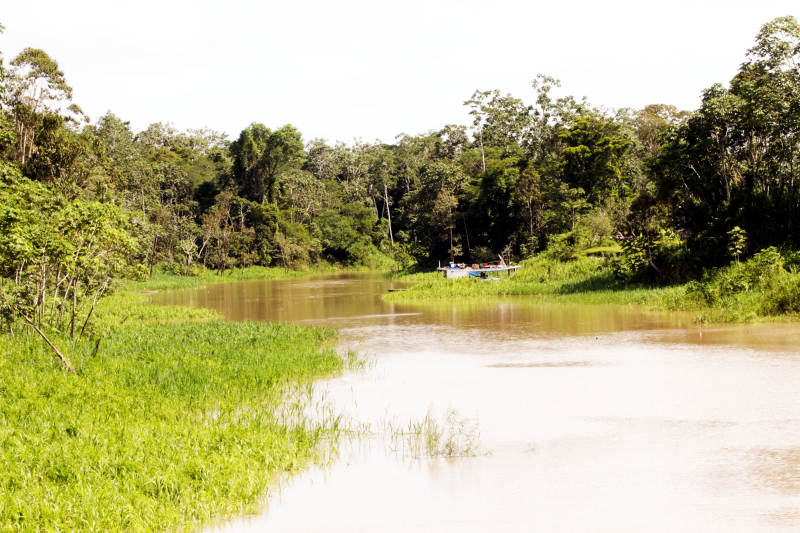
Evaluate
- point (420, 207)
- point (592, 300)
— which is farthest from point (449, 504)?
point (420, 207)

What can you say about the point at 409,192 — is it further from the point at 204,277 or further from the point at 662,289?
the point at 662,289

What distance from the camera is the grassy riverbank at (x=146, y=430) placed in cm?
532

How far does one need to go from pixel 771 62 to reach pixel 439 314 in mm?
13039

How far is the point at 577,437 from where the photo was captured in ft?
25.6

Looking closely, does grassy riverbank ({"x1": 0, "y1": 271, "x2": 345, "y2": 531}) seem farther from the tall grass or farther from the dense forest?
the tall grass

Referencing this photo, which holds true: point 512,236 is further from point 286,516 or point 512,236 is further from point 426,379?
point 286,516

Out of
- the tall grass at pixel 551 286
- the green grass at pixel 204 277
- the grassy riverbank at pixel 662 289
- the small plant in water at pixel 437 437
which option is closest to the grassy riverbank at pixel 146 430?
the small plant in water at pixel 437 437

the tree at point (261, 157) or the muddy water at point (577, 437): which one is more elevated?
the tree at point (261, 157)

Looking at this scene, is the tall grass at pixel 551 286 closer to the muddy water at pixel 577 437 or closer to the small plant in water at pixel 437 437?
the muddy water at pixel 577 437

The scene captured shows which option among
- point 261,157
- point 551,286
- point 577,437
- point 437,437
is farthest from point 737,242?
point 261,157

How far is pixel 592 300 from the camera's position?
901 inches

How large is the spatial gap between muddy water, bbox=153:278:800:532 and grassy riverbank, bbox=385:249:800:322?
62.5 inches

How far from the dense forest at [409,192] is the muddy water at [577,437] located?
238 inches

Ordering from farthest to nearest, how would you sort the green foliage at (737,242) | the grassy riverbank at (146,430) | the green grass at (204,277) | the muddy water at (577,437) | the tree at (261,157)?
the tree at (261,157) → the green grass at (204,277) → the green foliage at (737,242) → the muddy water at (577,437) → the grassy riverbank at (146,430)
